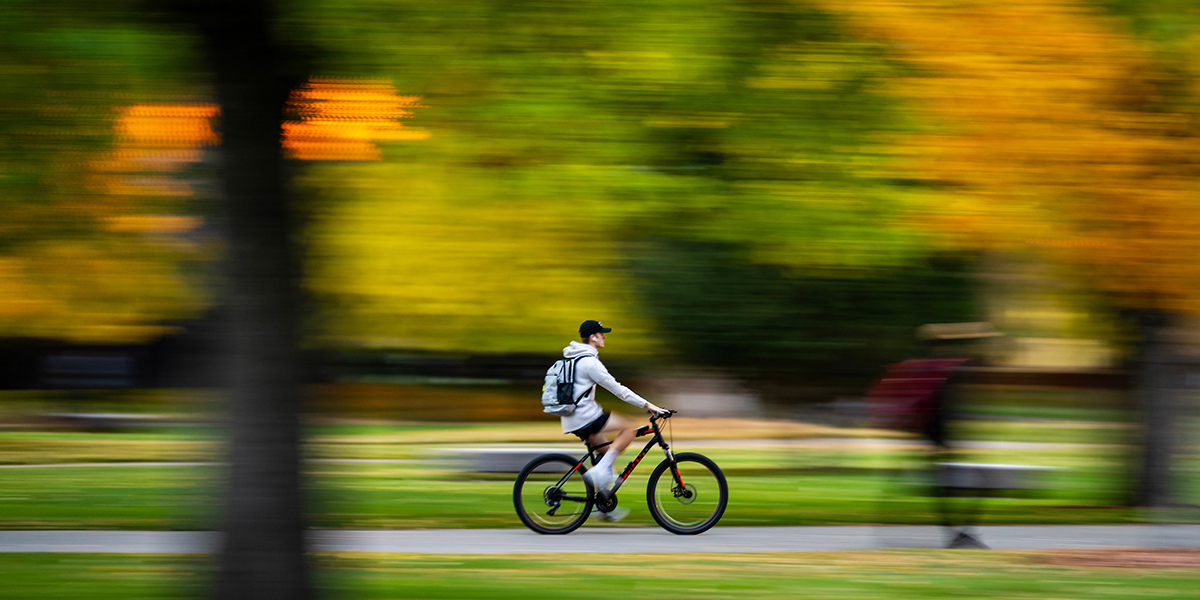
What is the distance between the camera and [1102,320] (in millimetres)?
11891

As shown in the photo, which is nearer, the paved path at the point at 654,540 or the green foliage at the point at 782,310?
the paved path at the point at 654,540

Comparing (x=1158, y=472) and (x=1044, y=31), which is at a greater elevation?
(x=1044, y=31)

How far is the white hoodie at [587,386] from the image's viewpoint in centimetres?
909

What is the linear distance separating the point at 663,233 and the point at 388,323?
270 cm

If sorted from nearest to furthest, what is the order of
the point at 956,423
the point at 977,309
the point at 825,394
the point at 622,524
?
the point at 956,423 → the point at 622,524 → the point at 977,309 → the point at 825,394

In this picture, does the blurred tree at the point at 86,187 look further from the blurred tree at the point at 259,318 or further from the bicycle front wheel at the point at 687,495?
the bicycle front wheel at the point at 687,495

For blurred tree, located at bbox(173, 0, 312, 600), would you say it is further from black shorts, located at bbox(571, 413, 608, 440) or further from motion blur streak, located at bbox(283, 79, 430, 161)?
black shorts, located at bbox(571, 413, 608, 440)

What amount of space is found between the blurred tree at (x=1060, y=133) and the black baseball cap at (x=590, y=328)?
8.71ft

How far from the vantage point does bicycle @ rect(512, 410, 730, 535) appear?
31.5 feet

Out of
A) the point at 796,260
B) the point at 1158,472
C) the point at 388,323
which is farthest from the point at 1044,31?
the point at 1158,472

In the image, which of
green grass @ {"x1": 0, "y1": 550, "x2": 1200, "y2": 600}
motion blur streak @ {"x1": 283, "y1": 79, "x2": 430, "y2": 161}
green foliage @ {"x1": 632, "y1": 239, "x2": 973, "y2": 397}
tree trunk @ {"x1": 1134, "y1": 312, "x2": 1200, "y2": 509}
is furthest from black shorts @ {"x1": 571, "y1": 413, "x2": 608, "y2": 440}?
green foliage @ {"x1": 632, "y1": 239, "x2": 973, "y2": 397}

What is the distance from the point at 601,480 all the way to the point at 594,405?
26.3 inches

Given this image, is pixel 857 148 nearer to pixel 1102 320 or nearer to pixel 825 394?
pixel 1102 320

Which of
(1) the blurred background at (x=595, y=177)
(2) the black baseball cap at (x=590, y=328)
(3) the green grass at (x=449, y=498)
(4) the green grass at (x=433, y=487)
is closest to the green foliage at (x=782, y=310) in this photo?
(4) the green grass at (x=433, y=487)
